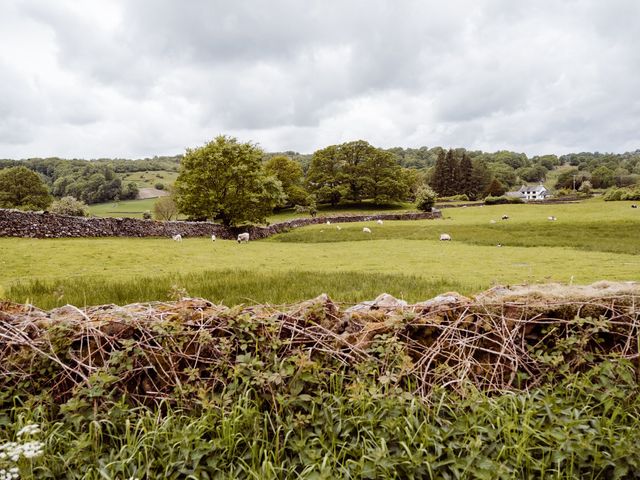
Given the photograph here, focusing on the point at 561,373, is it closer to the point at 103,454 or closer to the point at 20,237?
the point at 103,454

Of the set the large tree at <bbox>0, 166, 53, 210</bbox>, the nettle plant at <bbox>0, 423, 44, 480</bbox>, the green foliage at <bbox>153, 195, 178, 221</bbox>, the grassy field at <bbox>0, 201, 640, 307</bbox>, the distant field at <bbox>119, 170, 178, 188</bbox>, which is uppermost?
the distant field at <bbox>119, 170, 178, 188</bbox>

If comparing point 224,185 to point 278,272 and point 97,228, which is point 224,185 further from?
point 278,272

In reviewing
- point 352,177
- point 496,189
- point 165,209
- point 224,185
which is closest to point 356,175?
point 352,177

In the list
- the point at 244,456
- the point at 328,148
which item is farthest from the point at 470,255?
the point at 328,148

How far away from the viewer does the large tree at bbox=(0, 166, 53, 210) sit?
6706cm

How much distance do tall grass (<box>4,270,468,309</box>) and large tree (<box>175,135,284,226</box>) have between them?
24.1 m

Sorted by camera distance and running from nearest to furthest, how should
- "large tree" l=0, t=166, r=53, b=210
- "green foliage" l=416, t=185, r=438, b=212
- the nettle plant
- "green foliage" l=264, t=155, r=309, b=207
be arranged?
the nettle plant < "green foliage" l=416, t=185, r=438, b=212 < "large tree" l=0, t=166, r=53, b=210 < "green foliage" l=264, t=155, r=309, b=207

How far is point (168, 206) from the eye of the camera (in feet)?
249

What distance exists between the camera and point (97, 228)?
25.2 meters

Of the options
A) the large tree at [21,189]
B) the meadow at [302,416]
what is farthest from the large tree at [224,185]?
the large tree at [21,189]

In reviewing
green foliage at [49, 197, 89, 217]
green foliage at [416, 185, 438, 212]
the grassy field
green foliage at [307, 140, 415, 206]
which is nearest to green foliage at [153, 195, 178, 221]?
green foliage at [49, 197, 89, 217]

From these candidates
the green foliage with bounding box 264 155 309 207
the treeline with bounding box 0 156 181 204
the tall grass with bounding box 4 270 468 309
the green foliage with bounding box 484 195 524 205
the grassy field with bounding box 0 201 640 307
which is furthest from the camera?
the treeline with bounding box 0 156 181 204

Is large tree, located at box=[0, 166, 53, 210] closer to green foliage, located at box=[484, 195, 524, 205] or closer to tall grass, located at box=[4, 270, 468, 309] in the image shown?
tall grass, located at box=[4, 270, 468, 309]

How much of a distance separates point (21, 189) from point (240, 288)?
263 feet
